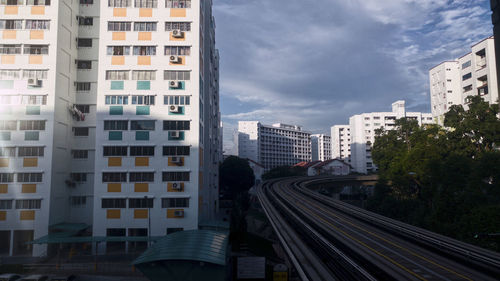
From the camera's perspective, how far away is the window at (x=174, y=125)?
134ft

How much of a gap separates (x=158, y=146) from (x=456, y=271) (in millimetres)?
32912

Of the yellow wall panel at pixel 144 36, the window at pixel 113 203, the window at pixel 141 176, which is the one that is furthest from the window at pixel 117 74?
the window at pixel 113 203

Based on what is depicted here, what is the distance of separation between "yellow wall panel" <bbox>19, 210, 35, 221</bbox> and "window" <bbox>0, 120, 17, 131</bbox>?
10.5 meters

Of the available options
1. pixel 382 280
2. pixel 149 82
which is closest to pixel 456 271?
pixel 382 280

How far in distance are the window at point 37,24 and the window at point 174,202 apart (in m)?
27.3

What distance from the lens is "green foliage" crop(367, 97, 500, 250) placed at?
109ft

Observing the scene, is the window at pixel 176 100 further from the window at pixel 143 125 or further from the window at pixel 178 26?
the window at pixel 178 26

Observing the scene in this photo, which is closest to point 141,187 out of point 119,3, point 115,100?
point 115,100

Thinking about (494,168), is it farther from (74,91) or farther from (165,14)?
(74,91)

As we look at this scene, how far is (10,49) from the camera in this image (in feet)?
134

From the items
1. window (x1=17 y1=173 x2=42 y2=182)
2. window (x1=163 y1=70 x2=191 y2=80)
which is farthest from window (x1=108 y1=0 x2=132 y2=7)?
window (x1=17 y1=173 x2=42 y2=182)

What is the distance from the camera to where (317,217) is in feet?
142

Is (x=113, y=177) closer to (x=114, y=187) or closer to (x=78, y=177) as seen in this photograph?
(x=114, y=187)

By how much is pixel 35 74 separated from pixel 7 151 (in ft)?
33.6
